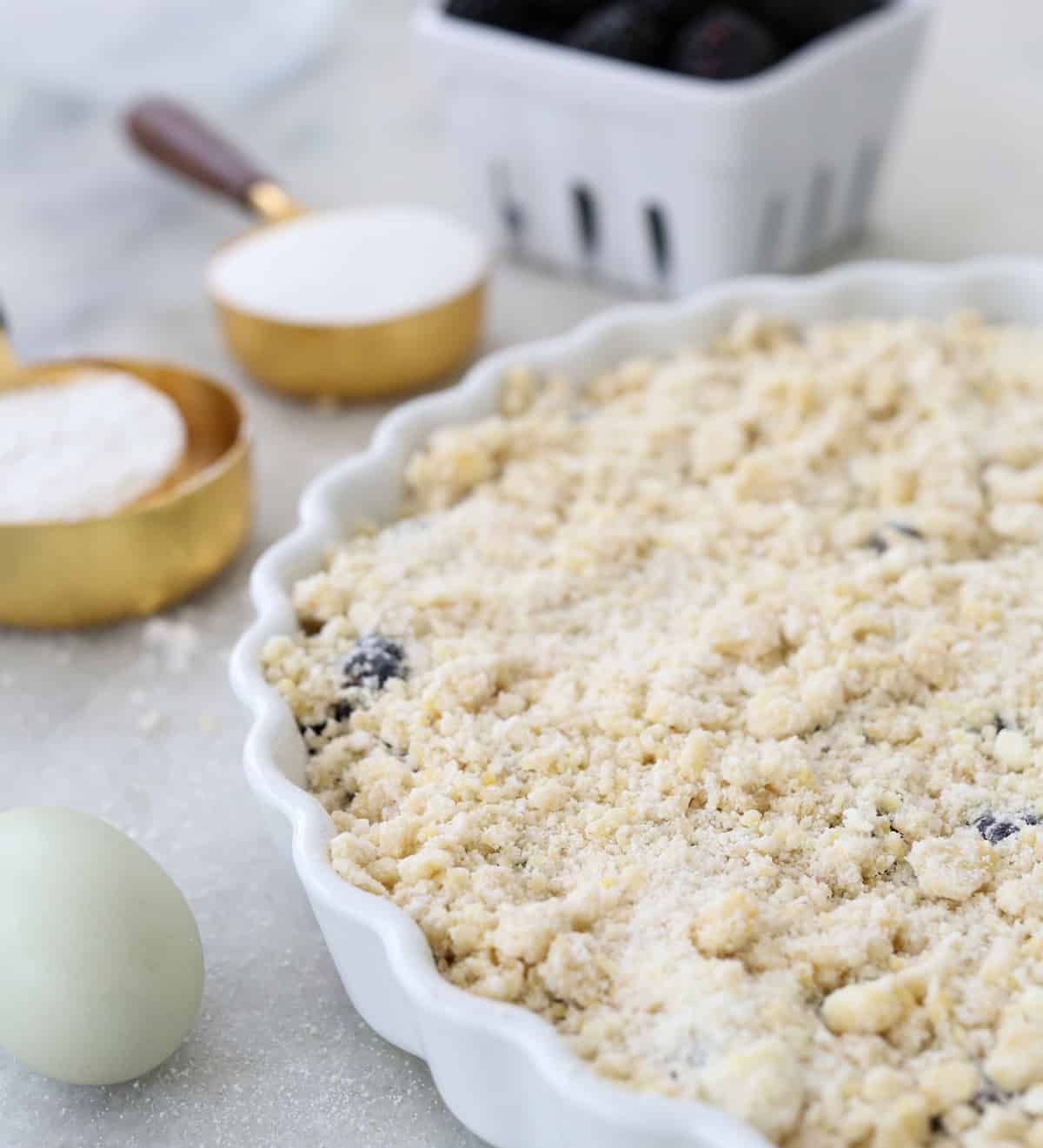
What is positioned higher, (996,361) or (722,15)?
(722,15)

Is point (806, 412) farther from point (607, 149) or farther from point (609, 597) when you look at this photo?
point (607, 149)

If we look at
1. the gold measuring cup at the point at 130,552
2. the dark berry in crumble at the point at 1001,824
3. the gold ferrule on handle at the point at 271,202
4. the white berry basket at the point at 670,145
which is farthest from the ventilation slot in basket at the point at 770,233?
the dark berry in crumble at the point at 1001,824

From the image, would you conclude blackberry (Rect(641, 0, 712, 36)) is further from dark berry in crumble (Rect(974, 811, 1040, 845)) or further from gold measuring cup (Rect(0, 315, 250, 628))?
dark berry in crumble (Rect(974, 811, 1040, 845))

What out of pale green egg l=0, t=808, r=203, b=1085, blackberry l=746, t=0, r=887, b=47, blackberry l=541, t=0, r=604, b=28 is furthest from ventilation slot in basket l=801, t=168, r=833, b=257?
pale green egg l=0, t=808, r=203, b=1085

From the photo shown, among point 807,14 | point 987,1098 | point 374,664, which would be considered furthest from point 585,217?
point 987,1098

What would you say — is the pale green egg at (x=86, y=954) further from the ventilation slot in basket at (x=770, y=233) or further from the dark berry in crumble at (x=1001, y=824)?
the ventilation slot in basket at (x=770, y=233)

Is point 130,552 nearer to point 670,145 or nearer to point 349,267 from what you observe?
point 349,267

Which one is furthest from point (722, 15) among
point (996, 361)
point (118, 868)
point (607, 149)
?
point (118, 868)
